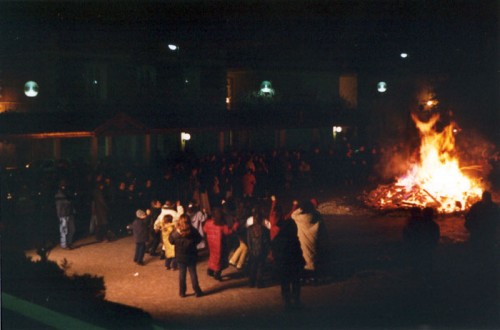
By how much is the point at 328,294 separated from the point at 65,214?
704cm

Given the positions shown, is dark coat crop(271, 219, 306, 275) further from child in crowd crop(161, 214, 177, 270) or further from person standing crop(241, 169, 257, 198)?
person standing crop(241, 169, 257, 198)

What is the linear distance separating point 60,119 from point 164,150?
6.38 m

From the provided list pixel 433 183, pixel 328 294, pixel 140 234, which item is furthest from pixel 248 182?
pixel 328 294

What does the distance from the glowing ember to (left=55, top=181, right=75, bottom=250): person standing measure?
9.66 meters

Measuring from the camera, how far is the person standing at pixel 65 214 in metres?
14.3

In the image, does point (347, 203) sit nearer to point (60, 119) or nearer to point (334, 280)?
point (334, 280)

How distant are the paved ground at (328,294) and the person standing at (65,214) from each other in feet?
1.00

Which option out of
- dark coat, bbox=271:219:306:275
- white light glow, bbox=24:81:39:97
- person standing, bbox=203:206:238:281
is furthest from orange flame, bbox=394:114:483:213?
white light glow, bbox=24:81:39:97

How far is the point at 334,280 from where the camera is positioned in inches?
449

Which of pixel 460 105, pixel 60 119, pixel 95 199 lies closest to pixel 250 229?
pixel 95 199

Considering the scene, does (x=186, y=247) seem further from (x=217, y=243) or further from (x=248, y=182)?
(x=248, y=182)

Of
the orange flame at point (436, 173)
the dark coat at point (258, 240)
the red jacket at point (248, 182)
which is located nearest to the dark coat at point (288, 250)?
the dark coat at point (258, 240)

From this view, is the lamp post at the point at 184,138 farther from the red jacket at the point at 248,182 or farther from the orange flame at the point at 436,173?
the orange flame at the point at 436,173

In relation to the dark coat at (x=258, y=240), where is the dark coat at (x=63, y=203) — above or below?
above
